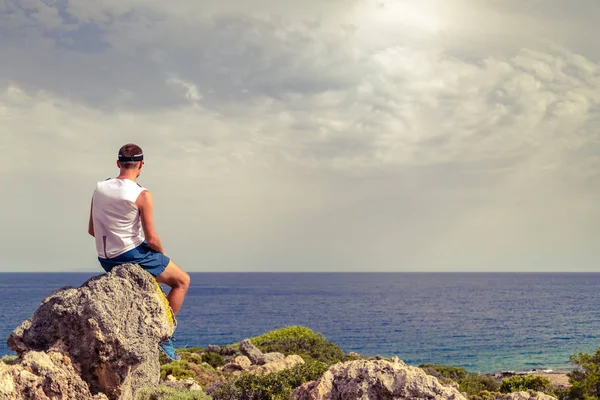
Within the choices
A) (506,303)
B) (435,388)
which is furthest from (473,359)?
(506,303)

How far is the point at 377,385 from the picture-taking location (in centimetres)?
668

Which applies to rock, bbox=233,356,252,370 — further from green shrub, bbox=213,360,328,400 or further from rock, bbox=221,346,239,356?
green shrub, bbox=213,360,328,400

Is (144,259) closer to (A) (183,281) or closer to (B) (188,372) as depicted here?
(A) (183,281)

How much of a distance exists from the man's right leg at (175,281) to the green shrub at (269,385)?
2.45 meters

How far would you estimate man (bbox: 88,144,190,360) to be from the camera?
733cm

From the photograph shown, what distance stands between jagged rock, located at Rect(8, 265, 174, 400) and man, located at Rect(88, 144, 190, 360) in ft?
0.96

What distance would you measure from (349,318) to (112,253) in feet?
284

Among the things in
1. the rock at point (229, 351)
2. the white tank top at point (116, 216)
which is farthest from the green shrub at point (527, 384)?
the white tank top at point (116, 216)

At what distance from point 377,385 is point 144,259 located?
3595 millimetres

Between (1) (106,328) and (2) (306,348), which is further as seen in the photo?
(2) (306,348)

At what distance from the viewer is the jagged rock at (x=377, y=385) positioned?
21.6 ft

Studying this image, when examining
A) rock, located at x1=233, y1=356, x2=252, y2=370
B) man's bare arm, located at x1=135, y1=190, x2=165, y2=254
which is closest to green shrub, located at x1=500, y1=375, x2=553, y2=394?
rock, located at x1=233, y1=356, x2=252, y2=370

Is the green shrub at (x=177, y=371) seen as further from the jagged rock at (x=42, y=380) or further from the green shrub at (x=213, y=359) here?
the jagged rock at (x=42, y=380)

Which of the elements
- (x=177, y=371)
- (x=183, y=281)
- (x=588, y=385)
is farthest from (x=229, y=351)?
(x=183, y=281)
